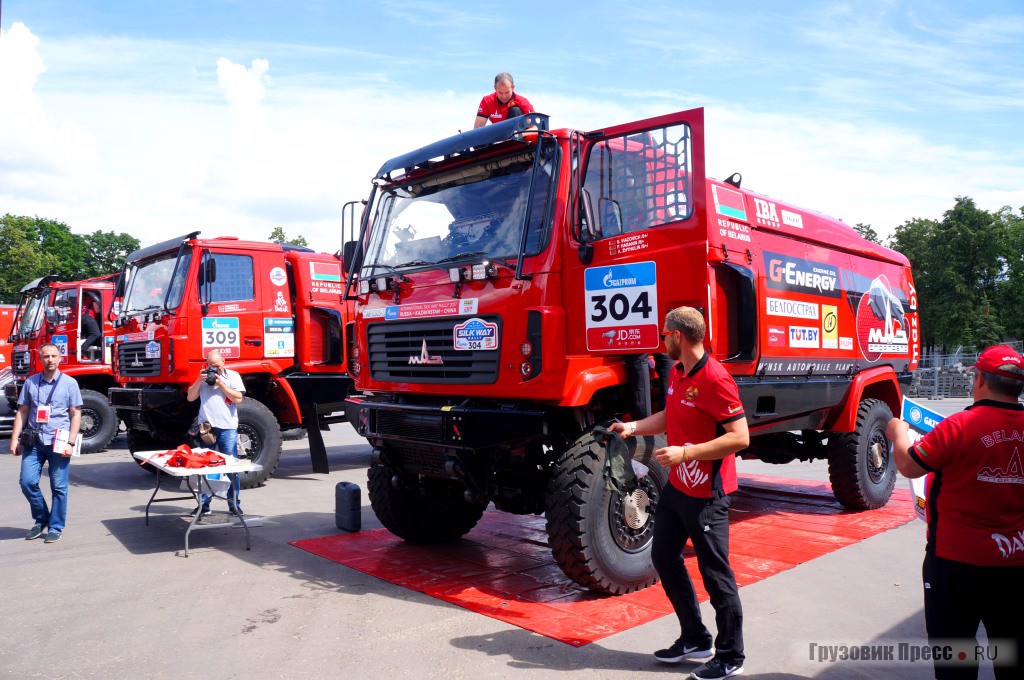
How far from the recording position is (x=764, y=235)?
609 centimetres

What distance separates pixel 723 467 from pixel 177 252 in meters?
8.17

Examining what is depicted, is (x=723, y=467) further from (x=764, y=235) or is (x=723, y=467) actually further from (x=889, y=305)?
(x=889, y=305)

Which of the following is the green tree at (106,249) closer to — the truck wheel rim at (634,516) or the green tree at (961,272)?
the green tree at (961,272)

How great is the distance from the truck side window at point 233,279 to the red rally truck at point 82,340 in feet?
15.4

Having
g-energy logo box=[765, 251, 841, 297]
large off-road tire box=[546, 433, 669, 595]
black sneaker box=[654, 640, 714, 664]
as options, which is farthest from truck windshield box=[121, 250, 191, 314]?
black sneaker box=[654, 640, 714, 664]

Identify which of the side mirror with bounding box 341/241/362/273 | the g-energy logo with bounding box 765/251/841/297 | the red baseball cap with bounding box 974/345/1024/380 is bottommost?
the red baseball cap with bounding box 974/345/1024/380

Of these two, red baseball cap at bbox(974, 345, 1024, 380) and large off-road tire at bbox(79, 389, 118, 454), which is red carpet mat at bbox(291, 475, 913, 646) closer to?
red baseball cap at bbox(974, 345, 1024, 380)

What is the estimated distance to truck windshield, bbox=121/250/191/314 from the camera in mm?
9547

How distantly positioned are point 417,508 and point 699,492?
3313 mm

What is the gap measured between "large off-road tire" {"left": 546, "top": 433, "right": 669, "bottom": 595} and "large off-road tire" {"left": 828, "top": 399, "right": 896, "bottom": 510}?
3123 mm

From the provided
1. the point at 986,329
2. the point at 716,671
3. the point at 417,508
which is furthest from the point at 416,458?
the point at 986,329

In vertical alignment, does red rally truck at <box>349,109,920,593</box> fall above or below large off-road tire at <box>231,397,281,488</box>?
above

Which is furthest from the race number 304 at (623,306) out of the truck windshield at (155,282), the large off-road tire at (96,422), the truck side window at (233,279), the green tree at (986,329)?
the green tree at (986,329)

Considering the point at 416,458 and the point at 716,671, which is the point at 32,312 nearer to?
the point at 416,458
